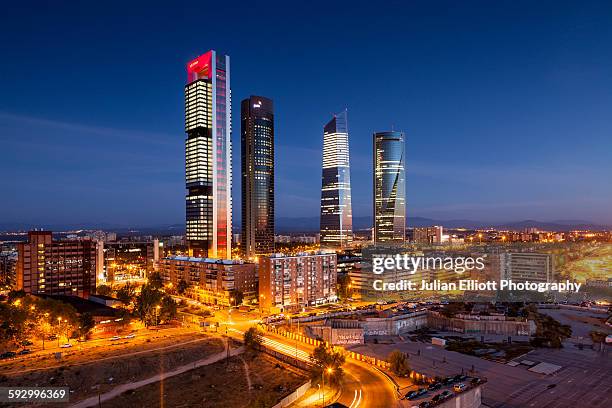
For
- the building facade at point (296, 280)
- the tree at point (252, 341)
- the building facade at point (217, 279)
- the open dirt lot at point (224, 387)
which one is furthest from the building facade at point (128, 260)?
the open dirt lot at point (224, 387)

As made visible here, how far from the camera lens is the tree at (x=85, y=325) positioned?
4678 centimetres

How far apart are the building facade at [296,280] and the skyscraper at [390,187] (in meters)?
87.3

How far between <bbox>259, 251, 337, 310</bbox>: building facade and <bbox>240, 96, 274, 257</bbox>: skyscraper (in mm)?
63426

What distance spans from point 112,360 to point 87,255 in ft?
144

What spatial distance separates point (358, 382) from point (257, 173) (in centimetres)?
10319

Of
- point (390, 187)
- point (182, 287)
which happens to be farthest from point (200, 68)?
point (390, 187)

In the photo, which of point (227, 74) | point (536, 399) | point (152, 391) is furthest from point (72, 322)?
point (227, 74)

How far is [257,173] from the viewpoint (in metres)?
134

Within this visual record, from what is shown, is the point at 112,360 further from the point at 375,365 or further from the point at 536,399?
the point at 536,399

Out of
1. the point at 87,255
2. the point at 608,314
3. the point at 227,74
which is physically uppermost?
the point at 227,74

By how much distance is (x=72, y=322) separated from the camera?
4706 cm

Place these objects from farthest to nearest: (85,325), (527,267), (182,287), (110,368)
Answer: (527,267) < (182,287) < (85,325) < (110,368)

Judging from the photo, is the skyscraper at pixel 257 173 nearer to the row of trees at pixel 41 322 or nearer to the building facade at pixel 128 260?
the building facade at pixel 128 260

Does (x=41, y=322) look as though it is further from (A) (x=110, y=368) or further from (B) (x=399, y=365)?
(B) (x=399, y=365)
